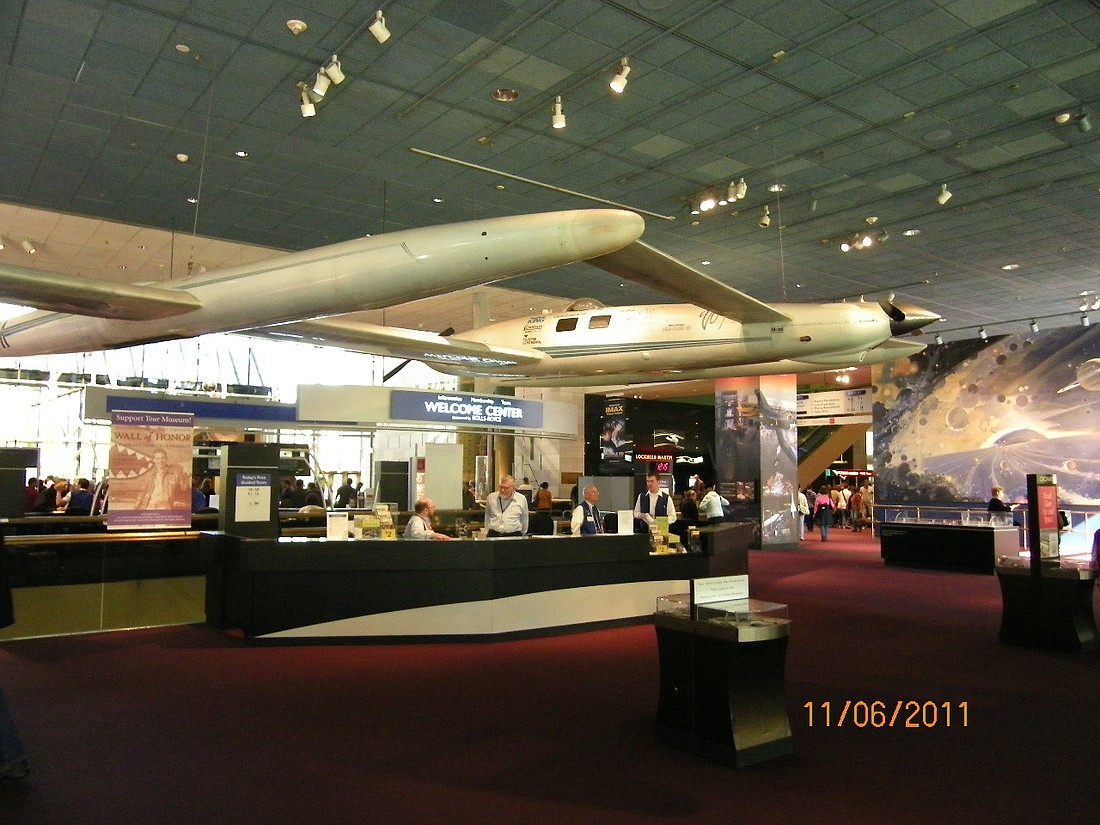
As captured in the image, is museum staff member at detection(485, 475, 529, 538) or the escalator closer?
museum staff member at detection(485, 475, 529, 538)

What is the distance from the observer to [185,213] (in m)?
10.2

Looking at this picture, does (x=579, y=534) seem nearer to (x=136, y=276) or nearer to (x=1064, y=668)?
(x=1064, y=668)

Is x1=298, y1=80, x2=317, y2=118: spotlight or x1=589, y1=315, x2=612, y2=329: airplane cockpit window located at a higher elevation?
x1=298, y1=80, x2=317, y2=118: spotlight

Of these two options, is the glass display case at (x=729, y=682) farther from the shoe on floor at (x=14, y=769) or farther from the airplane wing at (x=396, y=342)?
the airplane wing at (x=396, y=342)

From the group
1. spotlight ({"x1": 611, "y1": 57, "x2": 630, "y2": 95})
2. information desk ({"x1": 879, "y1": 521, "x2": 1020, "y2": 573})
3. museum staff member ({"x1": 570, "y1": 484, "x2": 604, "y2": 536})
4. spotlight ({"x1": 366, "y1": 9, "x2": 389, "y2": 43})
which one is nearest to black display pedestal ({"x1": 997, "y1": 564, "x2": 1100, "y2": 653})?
museum staff member ({"x1": 570, "y1": 484, "x2": 604, "y2": 536})

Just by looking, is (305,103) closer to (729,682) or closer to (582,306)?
(582,306)

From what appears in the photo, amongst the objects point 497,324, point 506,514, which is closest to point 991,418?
point 497,324

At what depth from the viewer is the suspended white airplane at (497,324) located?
553 cm

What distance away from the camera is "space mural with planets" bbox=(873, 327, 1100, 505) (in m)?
14.7

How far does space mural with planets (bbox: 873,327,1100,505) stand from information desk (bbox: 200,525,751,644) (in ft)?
39.6

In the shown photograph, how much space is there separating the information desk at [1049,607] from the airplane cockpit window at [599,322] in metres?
4.76

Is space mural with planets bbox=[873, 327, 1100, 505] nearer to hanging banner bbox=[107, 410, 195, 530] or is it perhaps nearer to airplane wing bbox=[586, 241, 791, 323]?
airplane wing bbox=[586, 241, 791, 323]

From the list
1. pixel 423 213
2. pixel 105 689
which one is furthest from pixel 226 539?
pixel 423 213
